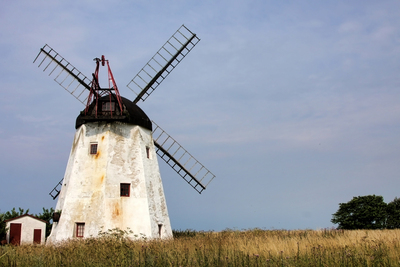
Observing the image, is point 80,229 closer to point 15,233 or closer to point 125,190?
point 125,190

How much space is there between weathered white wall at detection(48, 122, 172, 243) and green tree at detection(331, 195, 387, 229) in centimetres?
1538

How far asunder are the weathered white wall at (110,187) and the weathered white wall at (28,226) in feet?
9.62

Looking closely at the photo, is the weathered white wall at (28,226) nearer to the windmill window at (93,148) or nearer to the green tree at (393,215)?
the windmill window at (93,148)

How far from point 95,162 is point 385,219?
22263 mm

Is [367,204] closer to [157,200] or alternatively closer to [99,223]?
[157,200]

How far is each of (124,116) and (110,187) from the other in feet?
12.1

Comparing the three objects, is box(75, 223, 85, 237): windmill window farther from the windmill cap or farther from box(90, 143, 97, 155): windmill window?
the windmill cap

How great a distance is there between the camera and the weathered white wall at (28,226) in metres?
23.0

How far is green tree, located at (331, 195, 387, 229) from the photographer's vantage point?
29.8 m

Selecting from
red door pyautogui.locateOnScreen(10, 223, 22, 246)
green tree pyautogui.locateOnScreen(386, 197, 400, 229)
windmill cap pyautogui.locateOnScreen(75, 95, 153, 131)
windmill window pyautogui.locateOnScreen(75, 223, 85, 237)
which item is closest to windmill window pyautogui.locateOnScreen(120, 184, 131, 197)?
windmill window pyautogui.locateOnScreen(75, 223, 85, 237)

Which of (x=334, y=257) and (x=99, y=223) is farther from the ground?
(x=99, y=223)

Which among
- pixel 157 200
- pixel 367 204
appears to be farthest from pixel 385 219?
pixel 157 200

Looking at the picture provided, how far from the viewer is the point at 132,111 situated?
21922 millimetres

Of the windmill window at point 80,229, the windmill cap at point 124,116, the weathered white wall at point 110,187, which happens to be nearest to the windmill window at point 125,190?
the weathered white wall at point 110,187
